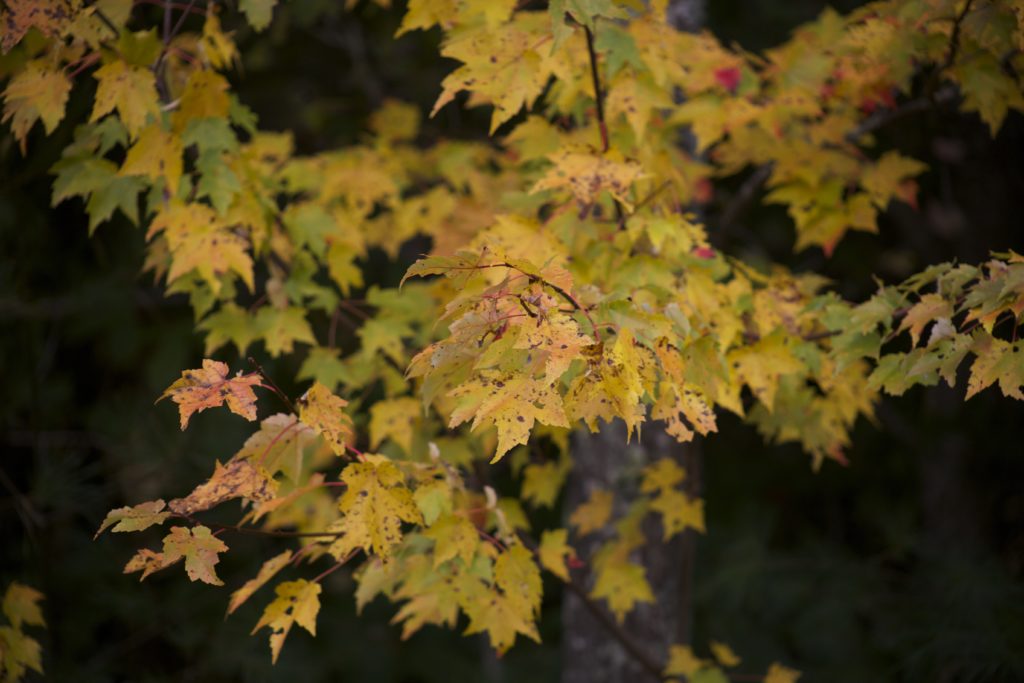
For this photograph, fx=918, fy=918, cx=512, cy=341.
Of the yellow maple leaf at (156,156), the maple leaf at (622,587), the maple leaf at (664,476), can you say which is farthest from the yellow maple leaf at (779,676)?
the yellow maple leaf at (156,156)

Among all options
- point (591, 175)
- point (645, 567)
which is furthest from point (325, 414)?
point (645, 567)

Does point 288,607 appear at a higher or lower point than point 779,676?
higher

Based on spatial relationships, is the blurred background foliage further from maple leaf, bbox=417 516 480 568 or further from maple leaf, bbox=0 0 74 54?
maple leaf, bbox=417 516 480 568

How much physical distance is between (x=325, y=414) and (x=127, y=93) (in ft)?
3.22

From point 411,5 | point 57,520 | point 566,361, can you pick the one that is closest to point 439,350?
point 566,361

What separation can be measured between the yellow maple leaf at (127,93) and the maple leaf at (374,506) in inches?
40.8

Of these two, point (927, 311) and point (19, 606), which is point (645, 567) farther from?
point (19, 606)

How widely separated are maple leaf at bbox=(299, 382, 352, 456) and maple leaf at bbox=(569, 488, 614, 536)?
55.3 inches

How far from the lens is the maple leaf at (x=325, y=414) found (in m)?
1.91

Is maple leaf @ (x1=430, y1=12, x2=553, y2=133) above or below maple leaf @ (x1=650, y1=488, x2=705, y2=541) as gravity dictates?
above

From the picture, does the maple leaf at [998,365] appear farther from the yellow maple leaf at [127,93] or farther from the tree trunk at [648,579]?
the yellow maple leaf at [127,93]

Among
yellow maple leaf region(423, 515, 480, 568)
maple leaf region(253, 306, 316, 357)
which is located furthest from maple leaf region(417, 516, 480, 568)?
maple leaf region(253, 306, 316, 357)

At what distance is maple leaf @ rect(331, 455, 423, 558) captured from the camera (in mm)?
1938

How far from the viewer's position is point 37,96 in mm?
2260
